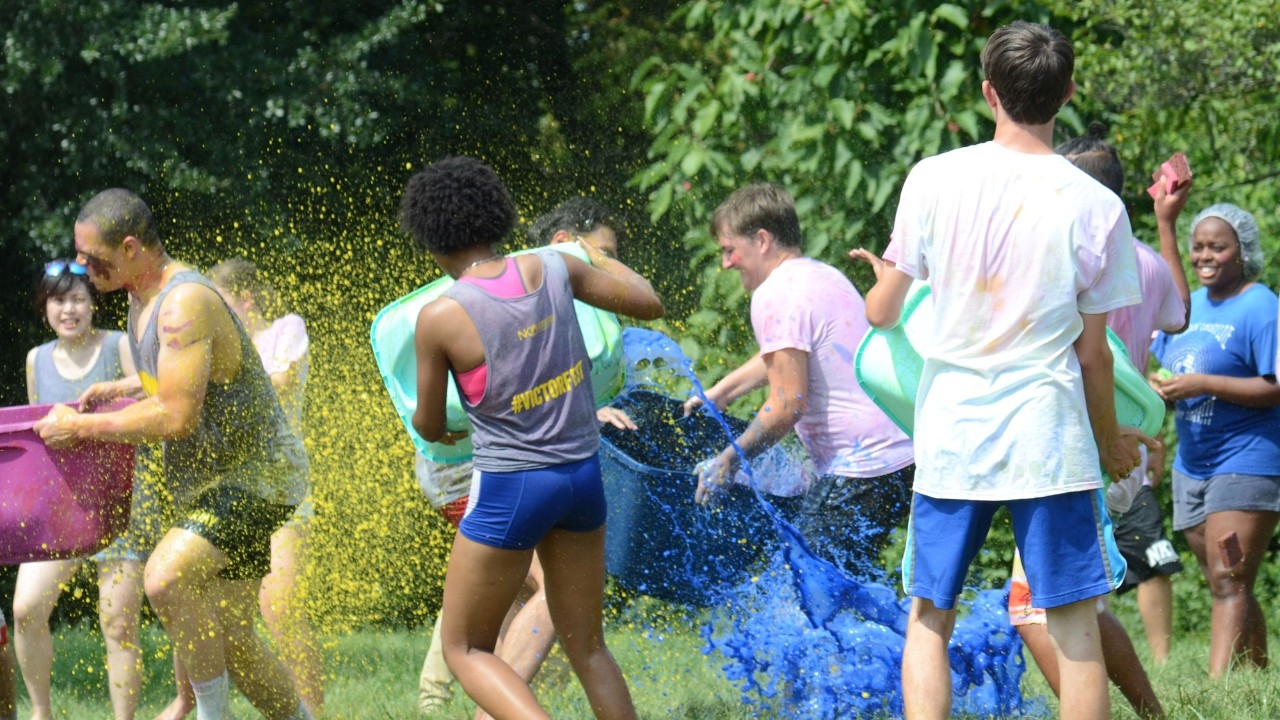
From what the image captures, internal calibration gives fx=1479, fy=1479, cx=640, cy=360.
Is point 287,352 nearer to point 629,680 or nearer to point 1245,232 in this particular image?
point 629,680

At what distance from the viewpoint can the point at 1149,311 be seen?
4230mm

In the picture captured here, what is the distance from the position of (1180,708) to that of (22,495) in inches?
139

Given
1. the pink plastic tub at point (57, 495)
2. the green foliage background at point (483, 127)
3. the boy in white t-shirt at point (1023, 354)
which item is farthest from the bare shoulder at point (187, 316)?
the boy in white t-shirt at point (1023, 354)

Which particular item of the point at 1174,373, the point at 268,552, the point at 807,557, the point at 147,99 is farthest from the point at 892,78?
the point at 147,99

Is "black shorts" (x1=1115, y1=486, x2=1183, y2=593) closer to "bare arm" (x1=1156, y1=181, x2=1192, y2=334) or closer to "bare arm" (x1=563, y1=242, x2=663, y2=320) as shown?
"bare arm" (x1=1156, y1=181, x2=1192, y2=334)

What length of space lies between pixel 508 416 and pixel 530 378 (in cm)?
11

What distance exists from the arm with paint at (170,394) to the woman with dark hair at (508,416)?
2.95 ft

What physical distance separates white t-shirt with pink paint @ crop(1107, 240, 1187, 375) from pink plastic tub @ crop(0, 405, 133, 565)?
9.88 feet

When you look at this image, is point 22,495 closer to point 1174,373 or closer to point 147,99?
point 1174,373

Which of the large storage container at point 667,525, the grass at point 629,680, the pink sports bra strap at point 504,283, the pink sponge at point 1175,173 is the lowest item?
the grass at point 629,680

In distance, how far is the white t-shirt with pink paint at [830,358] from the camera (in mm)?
4738

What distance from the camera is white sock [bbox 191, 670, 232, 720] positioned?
15.3ft

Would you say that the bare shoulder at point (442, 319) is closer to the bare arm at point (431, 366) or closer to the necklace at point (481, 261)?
the bare arm at point (431, 366)

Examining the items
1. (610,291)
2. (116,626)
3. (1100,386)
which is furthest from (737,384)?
(116,626)
